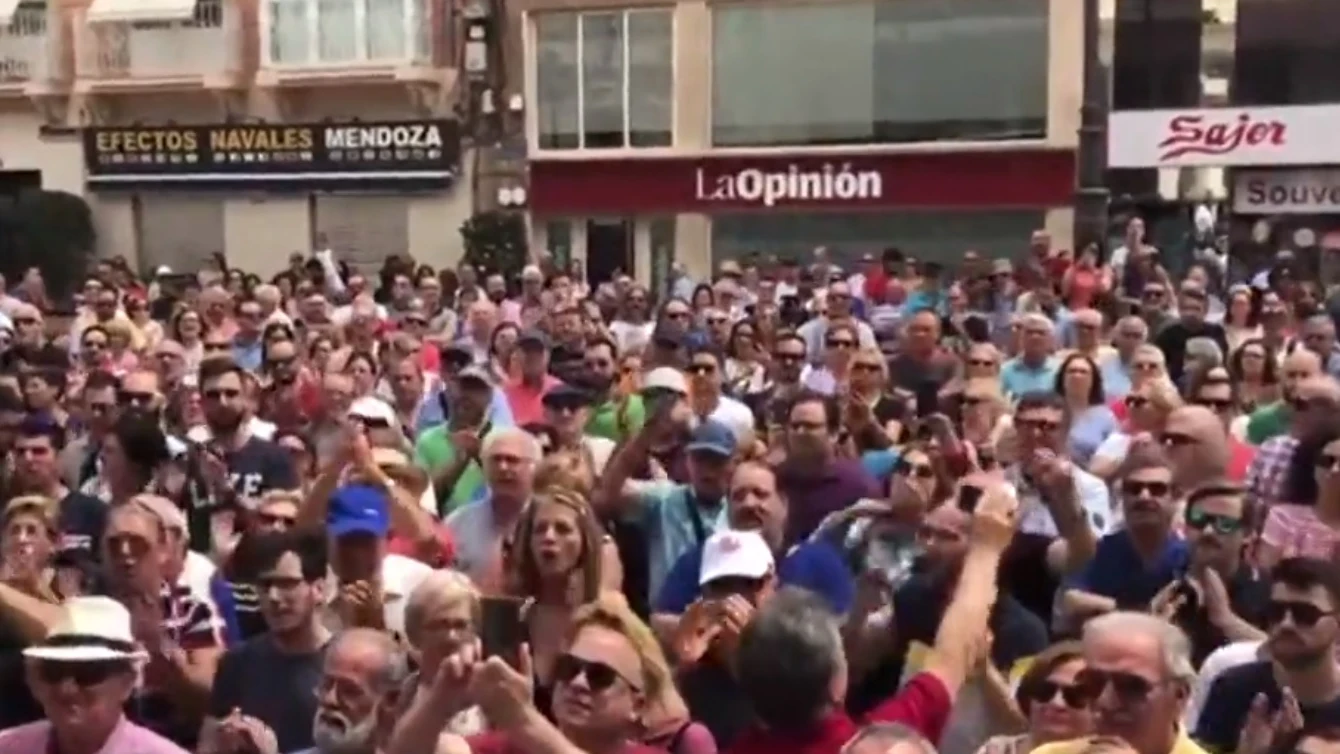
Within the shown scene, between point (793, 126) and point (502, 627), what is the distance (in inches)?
805

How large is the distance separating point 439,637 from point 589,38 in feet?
70.5

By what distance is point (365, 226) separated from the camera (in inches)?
1038

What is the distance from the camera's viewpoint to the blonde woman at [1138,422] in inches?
281

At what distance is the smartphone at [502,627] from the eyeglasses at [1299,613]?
5.43 ft

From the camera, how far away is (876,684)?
5.29 meters

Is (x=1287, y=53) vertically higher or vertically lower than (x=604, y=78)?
higher

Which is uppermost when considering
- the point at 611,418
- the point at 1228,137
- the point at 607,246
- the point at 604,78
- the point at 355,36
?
the point at 355,36

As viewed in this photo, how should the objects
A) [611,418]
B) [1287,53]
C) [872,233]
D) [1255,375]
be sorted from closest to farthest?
[611,418] → [1255,375] → [1287,53] → [872,233]

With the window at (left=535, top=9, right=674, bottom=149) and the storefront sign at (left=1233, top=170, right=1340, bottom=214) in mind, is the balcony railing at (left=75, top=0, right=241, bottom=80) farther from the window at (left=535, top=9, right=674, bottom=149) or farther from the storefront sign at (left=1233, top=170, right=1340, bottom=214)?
the storefront sign at (left=1233, top=170, right=1340, bottom=214)

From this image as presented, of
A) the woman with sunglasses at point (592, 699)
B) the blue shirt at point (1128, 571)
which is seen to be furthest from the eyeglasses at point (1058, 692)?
the blue shirt at point (1128, 571)

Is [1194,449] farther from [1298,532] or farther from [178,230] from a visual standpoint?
[178,230]

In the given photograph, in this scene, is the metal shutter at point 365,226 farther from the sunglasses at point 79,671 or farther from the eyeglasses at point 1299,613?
the eyeglasses at point 1299,613

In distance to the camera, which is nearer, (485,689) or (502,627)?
(485,689)

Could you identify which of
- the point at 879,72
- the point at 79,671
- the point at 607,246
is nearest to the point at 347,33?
the point at 607,246
